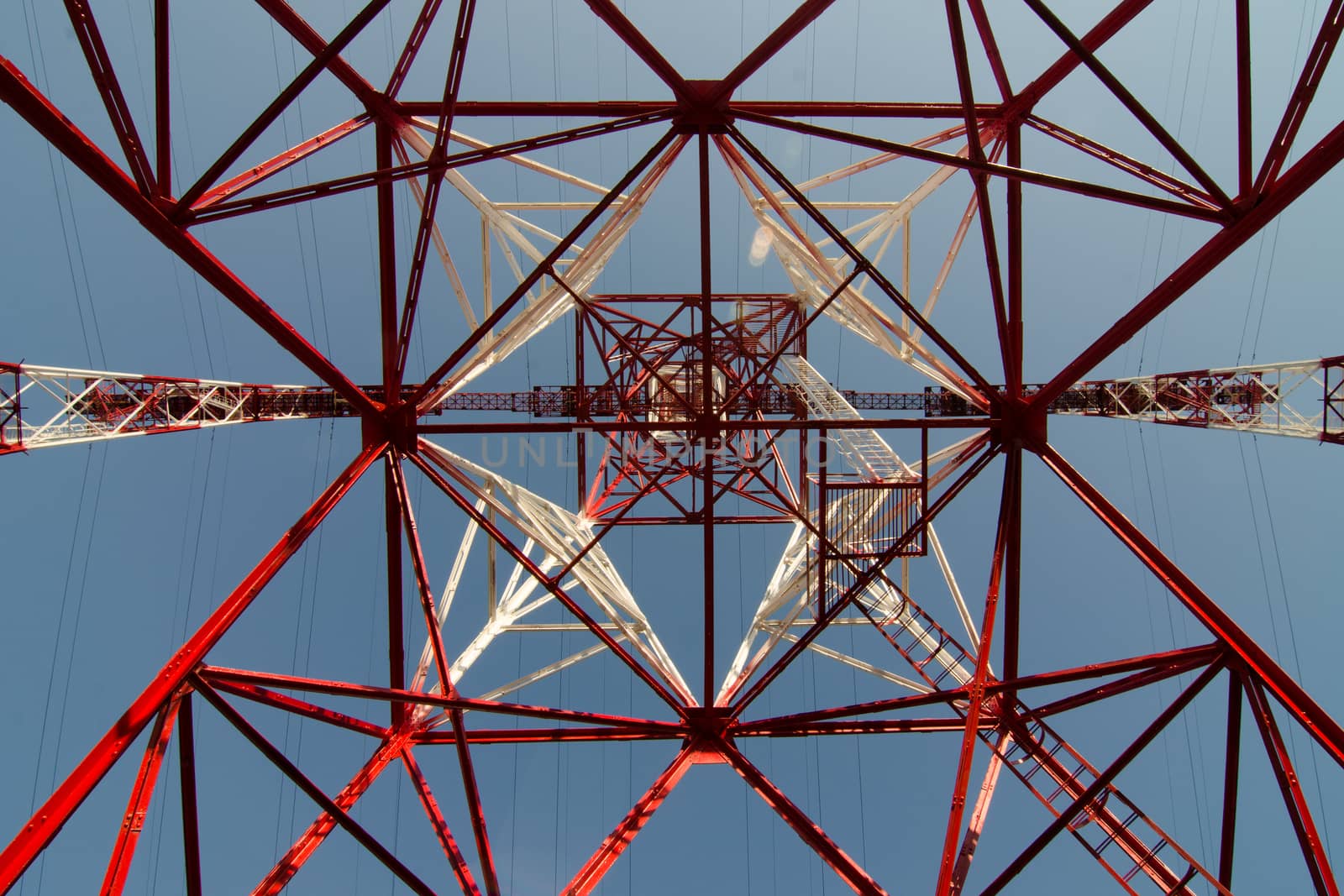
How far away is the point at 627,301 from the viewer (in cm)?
2225

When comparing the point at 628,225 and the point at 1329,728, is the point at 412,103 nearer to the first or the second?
the point at 628,225

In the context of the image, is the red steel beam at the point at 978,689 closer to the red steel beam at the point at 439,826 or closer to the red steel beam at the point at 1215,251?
the red steel beam at the point at 1215,251

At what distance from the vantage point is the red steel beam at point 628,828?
988 centimetres

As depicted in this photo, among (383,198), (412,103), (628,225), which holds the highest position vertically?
(412,103)

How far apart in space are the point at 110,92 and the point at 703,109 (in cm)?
785

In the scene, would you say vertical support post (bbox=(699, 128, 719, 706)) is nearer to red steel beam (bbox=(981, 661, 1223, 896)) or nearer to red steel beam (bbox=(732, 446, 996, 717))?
red steel beam (bbox=(732, 446, 996, 717))

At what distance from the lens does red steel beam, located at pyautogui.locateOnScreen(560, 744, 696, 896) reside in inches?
389

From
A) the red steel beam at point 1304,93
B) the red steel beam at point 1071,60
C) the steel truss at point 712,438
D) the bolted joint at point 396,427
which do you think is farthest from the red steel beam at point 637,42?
the red steel beam at point 1304,93

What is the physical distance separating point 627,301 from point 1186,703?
18.1 meters

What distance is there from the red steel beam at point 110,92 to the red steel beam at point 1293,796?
16.9 m

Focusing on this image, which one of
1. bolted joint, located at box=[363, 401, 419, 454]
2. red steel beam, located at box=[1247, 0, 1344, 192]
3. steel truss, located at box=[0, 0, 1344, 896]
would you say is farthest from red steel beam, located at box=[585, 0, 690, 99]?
red steel beam, located at box=[1247, 0, 1344, 192]

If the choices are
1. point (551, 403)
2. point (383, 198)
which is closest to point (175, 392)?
point (551, 403)

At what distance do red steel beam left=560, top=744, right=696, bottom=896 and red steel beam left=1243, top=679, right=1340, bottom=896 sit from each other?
8730mm

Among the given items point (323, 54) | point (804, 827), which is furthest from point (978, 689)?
point (323, 54)
